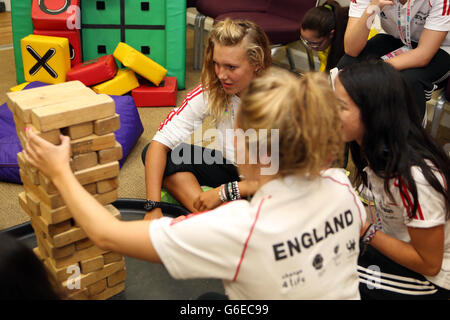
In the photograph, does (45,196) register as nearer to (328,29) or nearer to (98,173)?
(98,173)

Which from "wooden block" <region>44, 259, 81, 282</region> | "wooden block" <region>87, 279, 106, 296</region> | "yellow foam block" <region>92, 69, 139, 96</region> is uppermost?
"yellow foam block" <region>92, 69, 139, 96</region>

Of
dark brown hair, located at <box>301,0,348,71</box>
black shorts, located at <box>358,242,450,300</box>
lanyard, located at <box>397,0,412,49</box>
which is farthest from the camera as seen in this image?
dark brown hair, located at <box>301,0,348,71</box>

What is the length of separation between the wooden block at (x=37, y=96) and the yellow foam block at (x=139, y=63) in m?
1.80

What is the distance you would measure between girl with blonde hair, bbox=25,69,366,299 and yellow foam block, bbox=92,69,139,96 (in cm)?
213

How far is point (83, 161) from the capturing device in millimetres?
1273

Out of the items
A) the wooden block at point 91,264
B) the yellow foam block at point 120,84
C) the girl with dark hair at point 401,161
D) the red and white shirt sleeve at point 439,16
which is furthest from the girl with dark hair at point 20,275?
the yellow foam block at point 120,84

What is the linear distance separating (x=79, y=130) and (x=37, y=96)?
16cm

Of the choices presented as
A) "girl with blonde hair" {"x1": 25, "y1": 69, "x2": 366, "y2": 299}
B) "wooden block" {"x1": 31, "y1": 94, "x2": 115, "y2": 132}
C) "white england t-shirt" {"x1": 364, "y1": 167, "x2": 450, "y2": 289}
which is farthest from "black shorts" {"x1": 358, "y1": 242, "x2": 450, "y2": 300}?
"wooden block" {"x1": 31, "y1": 94, "x2": 115, "y2": 132}

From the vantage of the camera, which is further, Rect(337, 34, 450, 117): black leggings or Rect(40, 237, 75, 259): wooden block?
Rect(337, 34, 450, 117): black leggings

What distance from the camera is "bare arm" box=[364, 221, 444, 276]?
134cm

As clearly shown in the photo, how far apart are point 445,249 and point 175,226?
0.93 meters

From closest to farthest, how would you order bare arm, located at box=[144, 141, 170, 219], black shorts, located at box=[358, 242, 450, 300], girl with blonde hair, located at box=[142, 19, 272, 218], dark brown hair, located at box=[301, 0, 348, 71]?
black shorts, located at box=[358, 242, 450, 300], girl with blonde hair, located at box=[142, 19, 272, 218], bare arm, located at box=[144, 141, 170, 219], dark brown hair, located at box=[301, 0, 348, 71]

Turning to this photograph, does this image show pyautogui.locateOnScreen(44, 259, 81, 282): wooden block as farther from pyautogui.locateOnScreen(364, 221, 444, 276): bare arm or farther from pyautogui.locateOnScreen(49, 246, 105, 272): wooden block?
pyautogui.locateOnScreen(364, 221, 444, 276): bare arm

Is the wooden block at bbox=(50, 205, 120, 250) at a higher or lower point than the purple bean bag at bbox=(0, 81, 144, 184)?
higher
